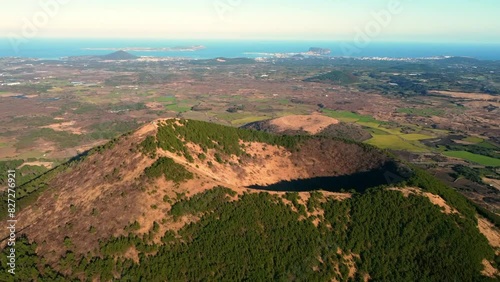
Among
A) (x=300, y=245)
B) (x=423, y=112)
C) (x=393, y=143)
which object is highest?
(x=300, y=245)

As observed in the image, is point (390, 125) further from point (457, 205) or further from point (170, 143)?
point (170, 143)

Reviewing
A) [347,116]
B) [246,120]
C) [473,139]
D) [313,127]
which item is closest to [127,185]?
[313,127]

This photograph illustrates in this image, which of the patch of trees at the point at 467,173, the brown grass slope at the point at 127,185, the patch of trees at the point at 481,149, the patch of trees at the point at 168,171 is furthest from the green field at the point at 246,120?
the patch of trees at the point at 168,171

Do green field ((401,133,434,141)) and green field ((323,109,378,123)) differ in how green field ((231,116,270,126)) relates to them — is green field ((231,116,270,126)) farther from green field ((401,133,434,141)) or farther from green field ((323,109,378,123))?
green field ((401,133,434,141))

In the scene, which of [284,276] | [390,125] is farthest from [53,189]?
[390,125]

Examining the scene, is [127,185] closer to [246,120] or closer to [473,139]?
[246,120]

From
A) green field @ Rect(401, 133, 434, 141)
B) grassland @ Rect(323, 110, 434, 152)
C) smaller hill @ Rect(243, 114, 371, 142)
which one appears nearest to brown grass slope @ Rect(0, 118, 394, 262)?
smaller hill @ Rect(243, 114, 371, 142)

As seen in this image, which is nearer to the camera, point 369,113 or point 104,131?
point 104,131
